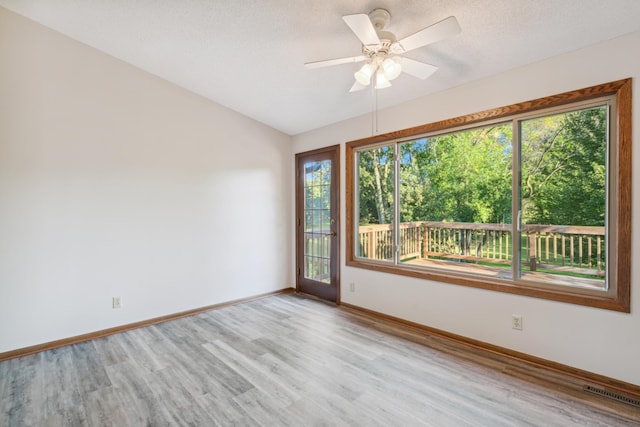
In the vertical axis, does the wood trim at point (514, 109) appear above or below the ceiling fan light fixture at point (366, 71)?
below

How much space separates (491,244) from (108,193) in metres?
5.09

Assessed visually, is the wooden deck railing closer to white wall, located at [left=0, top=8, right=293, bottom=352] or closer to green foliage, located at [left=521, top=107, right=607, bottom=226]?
green foliage, located at [left=521, top=107, right=607, bottom=226]

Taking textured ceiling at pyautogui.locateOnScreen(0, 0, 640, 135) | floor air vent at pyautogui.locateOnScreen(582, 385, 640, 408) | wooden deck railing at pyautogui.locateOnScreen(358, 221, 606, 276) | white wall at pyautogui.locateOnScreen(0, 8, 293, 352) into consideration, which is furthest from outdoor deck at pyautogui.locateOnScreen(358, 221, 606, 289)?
white wall at pyautogui.locateOnScreen(0, 8, 293, 352)

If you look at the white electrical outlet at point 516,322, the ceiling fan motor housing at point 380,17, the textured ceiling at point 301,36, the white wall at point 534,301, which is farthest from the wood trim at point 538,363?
the ceiling fan motor housing at point 380,17

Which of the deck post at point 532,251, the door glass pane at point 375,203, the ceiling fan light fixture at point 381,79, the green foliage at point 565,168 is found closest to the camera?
the ceiling fan light fixture at point 381,79

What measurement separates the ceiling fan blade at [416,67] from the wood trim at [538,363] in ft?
7.88

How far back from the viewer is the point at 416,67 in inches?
84.2

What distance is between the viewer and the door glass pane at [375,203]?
142 inches

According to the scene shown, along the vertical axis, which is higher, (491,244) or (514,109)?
(514,109)

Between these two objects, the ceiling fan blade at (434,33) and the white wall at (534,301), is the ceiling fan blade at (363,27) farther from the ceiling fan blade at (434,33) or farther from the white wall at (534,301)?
the white wall at (534,301)

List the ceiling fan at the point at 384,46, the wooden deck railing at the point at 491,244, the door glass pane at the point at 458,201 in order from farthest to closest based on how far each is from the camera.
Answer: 1. the door glass pane at the point at 458,201
2. the wooden deck railing at the point at 491,244
3. the ceiling fan at the point at 384,46

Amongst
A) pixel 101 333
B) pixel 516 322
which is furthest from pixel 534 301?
pixel 101 333

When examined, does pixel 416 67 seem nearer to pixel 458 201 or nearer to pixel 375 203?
pixel 375 203

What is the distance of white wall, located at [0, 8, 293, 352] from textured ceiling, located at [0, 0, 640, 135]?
1.12 feet
